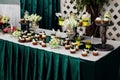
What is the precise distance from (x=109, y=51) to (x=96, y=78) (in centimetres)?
40

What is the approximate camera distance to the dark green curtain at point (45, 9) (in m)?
3.79

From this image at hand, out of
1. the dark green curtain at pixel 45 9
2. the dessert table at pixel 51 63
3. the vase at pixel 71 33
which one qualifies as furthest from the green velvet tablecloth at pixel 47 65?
the dark green curtain at pixel 45 9

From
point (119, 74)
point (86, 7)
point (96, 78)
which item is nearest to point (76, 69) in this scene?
point (96, 78)

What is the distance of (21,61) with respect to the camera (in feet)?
8.63

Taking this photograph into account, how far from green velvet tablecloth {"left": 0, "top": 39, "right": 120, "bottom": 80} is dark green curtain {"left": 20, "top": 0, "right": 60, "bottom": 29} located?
125cm

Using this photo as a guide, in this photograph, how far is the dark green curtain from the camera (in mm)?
3793

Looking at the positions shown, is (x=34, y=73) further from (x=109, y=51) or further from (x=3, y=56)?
(x=109, y=51)

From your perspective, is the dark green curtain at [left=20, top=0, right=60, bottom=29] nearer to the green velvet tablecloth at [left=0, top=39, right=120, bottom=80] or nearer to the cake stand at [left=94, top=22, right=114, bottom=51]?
the green velvet tablecloth at [left=0, top=39, right=120, bottom=80]

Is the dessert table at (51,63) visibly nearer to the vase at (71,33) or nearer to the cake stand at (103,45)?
the cake stand at (103,45)

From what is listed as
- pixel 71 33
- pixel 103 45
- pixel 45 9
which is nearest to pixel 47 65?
pixel 71 33

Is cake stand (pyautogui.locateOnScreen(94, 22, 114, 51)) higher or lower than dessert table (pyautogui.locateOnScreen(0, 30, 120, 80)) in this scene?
higher

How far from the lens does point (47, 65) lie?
2391 mm

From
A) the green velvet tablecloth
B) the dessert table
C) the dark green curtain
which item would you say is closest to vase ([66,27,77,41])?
the dessert table

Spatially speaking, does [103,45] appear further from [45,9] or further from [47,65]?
[45,9]
